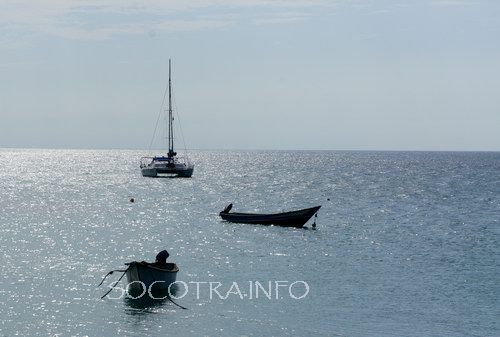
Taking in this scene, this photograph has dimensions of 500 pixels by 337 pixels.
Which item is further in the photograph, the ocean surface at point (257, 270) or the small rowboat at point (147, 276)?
the small rowboat at point (147, 276)

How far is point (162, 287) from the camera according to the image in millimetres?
42719

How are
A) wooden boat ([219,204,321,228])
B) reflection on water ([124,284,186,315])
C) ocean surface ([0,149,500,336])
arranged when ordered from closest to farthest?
ocean surface ([0,149,500,336]) → reflection on water ([124,284,186,315]) → wooden boat ([219,204,321,228])

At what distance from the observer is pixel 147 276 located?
4253cm

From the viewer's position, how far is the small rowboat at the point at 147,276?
139 ft

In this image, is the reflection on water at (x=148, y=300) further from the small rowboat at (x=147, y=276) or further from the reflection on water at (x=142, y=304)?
the small rowboat at (x=147, y=276)

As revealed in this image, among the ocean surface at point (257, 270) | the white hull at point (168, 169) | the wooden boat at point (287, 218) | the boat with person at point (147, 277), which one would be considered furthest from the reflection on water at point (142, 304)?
the white hull at point (168, 169)

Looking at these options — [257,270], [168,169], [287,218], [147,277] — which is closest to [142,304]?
[147,277]

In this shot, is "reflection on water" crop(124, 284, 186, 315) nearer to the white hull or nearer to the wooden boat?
the wooden boat

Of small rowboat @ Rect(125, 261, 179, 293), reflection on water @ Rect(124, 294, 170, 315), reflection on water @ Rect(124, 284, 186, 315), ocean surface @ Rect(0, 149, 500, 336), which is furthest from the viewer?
small rowboat @ Rect(125, 261, 179, 293)

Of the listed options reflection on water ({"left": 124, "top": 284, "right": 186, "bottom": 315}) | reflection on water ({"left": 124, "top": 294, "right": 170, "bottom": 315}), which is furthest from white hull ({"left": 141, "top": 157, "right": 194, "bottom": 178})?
reflection on water ({"left": 124, "top": 294, "right": 170, "bottom": 315})

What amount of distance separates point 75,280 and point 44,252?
38.7 feet

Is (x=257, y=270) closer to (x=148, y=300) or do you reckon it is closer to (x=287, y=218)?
(x=148, y=300)

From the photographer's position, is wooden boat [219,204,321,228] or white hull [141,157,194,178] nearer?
wooden boat [219,204,321,228]

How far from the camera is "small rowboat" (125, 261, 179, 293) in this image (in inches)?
1666
